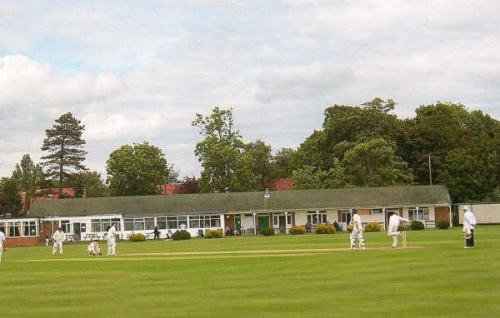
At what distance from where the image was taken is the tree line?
295 feet

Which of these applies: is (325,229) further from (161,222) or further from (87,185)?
(87,185)

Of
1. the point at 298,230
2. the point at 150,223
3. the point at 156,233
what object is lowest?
the point at 298,230

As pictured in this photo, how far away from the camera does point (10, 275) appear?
1183 inches

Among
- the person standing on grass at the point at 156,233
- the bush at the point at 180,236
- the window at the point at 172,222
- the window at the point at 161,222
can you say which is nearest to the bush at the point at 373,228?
the bush at the point at 180,236

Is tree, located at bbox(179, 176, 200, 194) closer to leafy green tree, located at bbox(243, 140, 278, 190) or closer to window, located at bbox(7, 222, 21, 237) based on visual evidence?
leafy green tree, located at bbox(243, 140, 278, 190)

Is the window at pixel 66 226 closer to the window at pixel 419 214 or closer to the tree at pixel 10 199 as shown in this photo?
the tree at pixel 10 199

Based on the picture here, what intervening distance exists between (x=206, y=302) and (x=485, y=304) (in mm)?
5681

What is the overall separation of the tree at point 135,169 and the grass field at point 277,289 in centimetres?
7737

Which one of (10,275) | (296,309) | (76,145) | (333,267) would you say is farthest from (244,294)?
(76,145)

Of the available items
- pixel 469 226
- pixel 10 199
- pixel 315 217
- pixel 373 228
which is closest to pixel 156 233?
pixel 315 217

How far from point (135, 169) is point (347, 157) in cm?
2985

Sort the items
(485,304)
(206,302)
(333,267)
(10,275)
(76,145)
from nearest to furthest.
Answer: (485,304), (206,302), (333,267), (10,275), (76,145)

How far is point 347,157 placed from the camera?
9206 centimetres

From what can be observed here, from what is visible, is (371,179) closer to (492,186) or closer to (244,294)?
(492,186)
